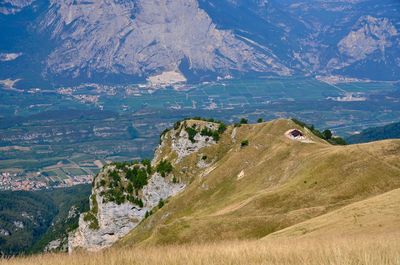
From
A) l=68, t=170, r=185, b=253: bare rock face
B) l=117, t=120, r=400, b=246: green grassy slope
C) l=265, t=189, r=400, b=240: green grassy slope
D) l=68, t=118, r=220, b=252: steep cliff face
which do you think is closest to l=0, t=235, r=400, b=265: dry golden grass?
l=265, t=189, r=400, b=240: green grassy slope

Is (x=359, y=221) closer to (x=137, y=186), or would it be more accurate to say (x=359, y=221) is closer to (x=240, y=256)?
(x=240, y=256)

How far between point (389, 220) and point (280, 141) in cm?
7574

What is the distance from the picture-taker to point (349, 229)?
4356 centimetres

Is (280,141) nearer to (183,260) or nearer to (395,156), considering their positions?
(395,156)

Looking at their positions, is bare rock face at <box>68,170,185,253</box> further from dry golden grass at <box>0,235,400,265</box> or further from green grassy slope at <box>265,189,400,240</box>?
dry golden grass at <box>0,235,400,265</box>

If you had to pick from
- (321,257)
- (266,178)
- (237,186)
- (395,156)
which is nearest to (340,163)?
A: (395,156)

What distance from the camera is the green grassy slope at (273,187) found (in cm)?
6359

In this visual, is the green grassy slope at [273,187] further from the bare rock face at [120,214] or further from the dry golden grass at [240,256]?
the dry golden grass at [240,256]

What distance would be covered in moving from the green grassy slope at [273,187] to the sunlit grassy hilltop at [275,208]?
0.14 meters

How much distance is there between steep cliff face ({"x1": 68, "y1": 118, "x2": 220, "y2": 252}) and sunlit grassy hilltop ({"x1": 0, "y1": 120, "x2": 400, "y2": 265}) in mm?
1953

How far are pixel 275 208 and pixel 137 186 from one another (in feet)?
298

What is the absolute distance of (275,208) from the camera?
70.9 meters

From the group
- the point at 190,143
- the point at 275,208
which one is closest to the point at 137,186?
the point at 190,143

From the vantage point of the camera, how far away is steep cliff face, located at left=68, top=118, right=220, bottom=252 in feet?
492
